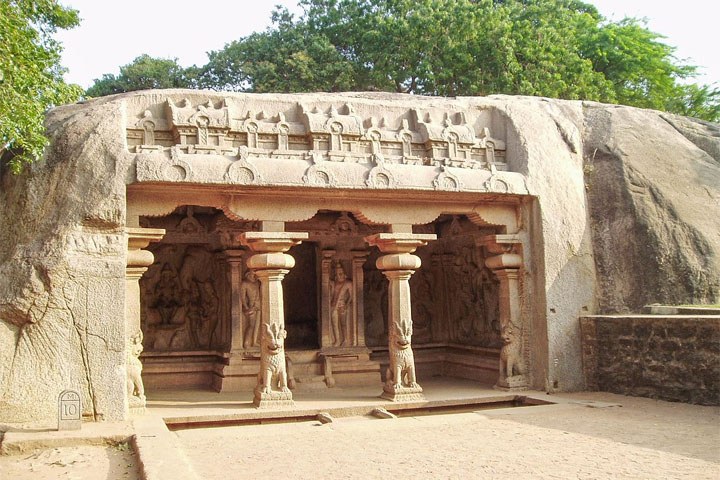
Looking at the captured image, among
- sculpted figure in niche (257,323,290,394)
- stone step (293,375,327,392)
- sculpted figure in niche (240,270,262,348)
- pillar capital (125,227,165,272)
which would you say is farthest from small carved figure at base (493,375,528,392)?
pillar capital (125,227,165,272)

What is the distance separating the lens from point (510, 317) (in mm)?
9797

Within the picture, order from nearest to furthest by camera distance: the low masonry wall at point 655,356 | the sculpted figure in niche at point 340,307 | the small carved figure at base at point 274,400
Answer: the low masonry wall at point 655,356 → the small carved figure at base at point 274,400 → the sculpted figure in niche at point 340,307

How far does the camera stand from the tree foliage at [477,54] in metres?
19.9

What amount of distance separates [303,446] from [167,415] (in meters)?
2.18

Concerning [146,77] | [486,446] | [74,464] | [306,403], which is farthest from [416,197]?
[146,77]

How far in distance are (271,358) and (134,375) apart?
5.29 ft

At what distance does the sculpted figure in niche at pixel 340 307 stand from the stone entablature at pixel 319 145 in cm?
273

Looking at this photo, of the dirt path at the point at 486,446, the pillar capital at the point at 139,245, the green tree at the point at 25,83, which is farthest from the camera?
the pillar capital at the point at 139,245

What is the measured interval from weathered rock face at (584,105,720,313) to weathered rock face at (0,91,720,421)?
0.8 inches

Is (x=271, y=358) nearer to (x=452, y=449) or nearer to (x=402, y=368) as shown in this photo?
(x=402, y=368)

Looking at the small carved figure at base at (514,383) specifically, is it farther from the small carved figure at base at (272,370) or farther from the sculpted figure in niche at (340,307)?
the small carved figure at base at (272,370)

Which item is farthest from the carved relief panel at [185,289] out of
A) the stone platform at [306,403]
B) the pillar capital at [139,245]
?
the pillar capital at [139,245]

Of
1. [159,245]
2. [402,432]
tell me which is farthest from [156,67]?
[402,432]

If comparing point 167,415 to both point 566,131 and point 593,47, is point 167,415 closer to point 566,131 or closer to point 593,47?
point 566,131
